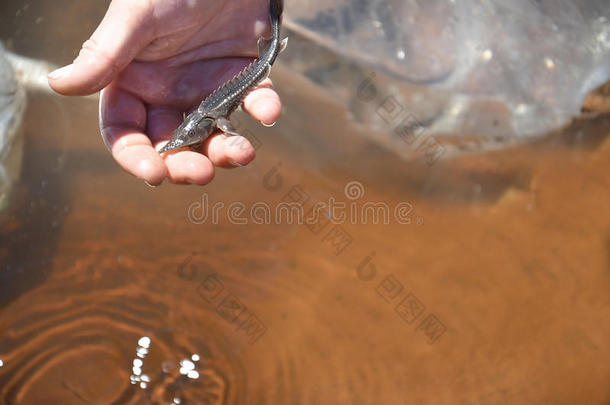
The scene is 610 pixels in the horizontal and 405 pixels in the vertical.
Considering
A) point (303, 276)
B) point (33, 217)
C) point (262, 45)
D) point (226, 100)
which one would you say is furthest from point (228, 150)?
point (33, 217)

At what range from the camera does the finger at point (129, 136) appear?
150 centimetres

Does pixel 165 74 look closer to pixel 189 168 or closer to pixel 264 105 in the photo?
pixel 264 105

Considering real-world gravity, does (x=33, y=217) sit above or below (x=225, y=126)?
below

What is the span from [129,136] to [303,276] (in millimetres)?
959

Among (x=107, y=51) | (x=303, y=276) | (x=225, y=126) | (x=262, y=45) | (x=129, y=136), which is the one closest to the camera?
(x=107, y=51)

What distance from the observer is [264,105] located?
1800 millimetres

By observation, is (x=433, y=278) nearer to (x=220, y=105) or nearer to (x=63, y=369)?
(x=220, y=105)

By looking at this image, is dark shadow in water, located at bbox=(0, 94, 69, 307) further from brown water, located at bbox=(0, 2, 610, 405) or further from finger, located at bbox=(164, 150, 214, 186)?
finger, located at bbox=(164, 150, 214, 186)

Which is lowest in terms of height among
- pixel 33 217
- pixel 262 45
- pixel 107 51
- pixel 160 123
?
pixel 33 217

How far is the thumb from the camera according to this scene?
1.49 metres

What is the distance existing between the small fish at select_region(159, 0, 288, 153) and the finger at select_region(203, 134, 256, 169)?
30mm

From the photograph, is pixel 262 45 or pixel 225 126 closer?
pixel 225 126

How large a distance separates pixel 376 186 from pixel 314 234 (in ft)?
1.16

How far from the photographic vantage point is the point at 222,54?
2.01 metres
